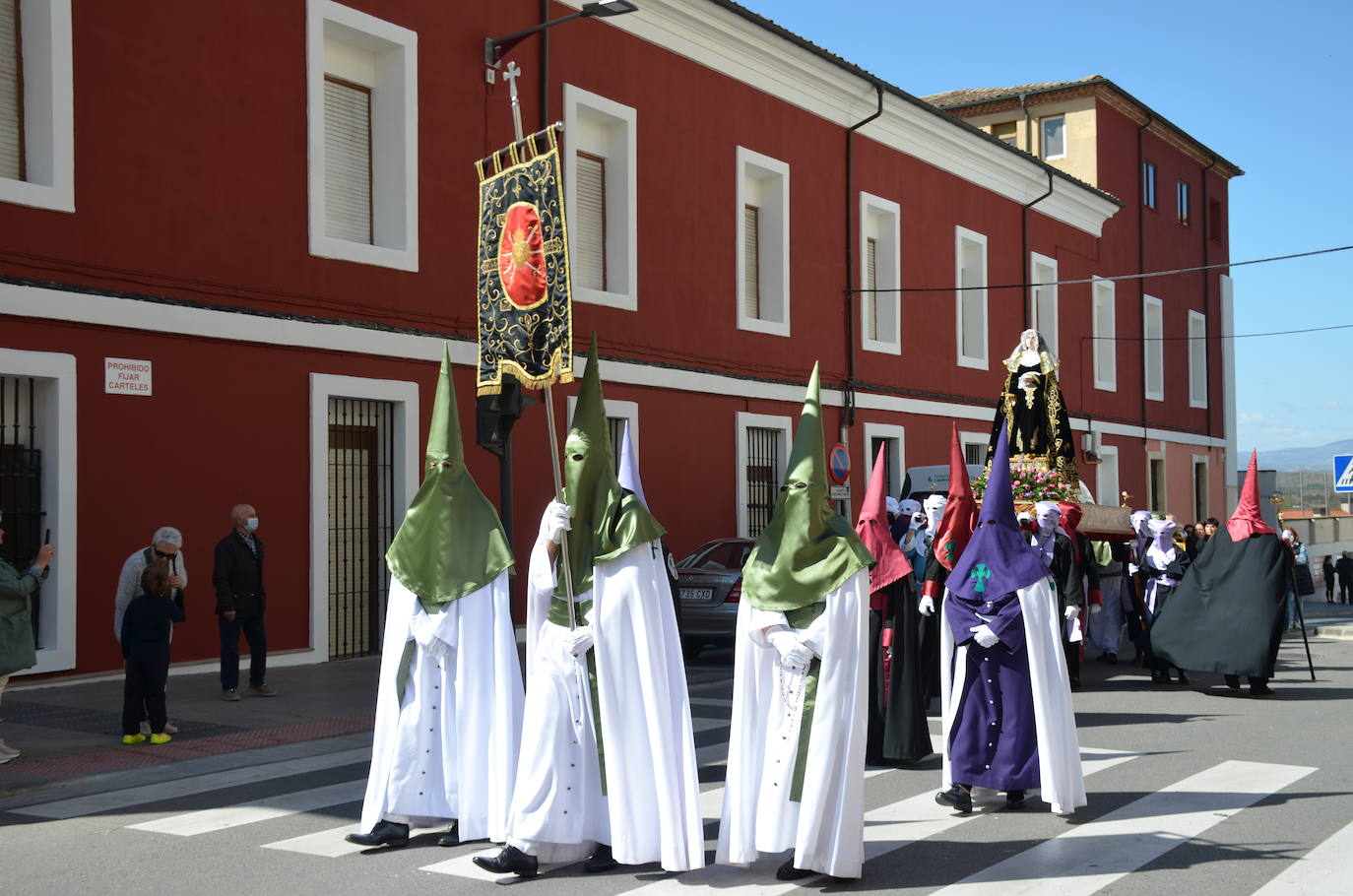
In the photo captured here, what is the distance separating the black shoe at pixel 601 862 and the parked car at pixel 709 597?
346 inches

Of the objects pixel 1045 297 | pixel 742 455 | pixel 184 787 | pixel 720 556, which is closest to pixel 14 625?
pixel 184 787

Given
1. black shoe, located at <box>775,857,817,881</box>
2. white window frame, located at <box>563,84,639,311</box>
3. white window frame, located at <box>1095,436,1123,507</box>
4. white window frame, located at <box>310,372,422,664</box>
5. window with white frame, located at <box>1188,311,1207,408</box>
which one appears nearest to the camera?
black shoe, located at <box>775,857,817,881</box>

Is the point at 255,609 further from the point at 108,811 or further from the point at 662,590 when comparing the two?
the point at 662,590

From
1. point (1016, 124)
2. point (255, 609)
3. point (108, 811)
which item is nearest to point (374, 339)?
point (255, 609)

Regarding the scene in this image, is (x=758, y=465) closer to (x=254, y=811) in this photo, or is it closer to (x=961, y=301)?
(x=961, y=301)

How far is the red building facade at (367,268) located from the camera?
13.1 meters

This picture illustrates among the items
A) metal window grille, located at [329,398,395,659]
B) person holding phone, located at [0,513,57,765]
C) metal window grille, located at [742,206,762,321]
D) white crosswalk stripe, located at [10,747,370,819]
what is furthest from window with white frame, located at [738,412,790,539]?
person holding phone, located at [0,513,57,765]

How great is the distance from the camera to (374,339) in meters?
15.9

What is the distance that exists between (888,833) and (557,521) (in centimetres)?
252

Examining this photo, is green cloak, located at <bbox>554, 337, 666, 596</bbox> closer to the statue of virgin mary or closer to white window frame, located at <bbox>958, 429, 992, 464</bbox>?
the statue of virgin mary

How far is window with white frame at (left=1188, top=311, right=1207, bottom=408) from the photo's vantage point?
40844 millimetres

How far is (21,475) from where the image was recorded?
1272 cm

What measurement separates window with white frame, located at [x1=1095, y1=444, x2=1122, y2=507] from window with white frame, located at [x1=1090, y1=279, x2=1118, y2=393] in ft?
5.13

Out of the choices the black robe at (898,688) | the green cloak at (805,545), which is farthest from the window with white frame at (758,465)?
the green cloak at (805,545)
